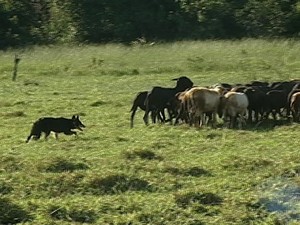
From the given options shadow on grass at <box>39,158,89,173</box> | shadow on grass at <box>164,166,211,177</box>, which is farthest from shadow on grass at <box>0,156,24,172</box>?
shadow on grass at <box>164,166,211,177</box>

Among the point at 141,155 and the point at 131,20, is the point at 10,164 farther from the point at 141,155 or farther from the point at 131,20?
the point at 131,20

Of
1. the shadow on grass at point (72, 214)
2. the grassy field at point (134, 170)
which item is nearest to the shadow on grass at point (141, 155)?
the grassy field at point (134, 170)

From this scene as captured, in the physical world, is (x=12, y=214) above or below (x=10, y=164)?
above

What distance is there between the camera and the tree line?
138 feet

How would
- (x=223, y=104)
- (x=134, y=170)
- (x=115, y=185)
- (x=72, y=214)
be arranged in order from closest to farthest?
(x=72, y=214), (x=115, y=185), (x=134, y=170), (x=223, y=104)

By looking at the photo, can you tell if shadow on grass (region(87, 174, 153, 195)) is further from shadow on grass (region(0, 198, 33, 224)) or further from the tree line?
the tree line

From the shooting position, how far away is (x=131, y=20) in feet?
149

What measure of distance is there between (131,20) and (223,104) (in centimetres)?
2971

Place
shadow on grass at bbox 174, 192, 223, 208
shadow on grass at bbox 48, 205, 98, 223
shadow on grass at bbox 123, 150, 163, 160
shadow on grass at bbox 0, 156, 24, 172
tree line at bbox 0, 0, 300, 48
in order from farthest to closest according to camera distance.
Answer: tree line at bbox 0, 0, 300, 48 → shadow on grass at bbox 123, 150, 163, 160 → shadow on grass at bbox 0, 156, 24, 172 → shadow on grass at bbox 174, 192, 223, 208 → shadow on grass at bbox 48, 205, 98, 223

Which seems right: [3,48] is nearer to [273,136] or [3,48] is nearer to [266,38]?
[266,38]

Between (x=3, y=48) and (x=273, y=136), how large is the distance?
29741 millimetres

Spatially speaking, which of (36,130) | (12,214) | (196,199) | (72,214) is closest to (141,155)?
(196,199)

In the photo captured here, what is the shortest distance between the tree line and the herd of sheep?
24276 millimetres

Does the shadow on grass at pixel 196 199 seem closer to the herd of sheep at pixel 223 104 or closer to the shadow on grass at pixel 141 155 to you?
the shadow on grass at pixel 141 155
